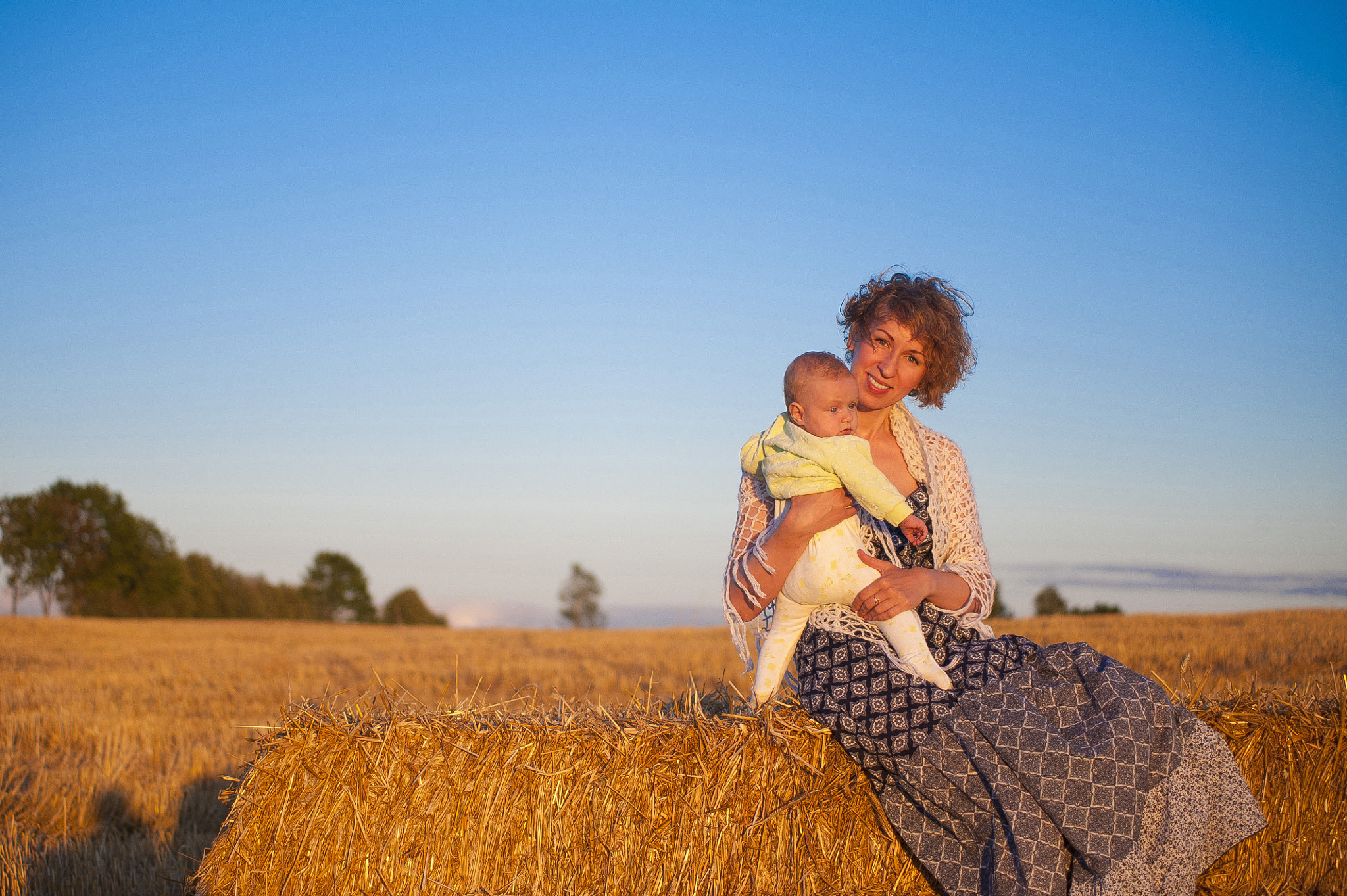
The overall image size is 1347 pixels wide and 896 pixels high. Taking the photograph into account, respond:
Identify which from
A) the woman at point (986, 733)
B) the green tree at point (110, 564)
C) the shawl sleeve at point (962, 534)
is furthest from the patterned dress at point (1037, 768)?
the green tree at point (110, 564)

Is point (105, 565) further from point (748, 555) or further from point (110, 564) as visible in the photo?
point (748, 555)

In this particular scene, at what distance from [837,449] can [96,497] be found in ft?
194

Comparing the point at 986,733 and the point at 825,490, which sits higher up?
the point at 825,490

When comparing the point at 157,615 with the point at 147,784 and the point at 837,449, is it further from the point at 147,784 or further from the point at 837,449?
the point at 837,449

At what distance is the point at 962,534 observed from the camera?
344 centimetres

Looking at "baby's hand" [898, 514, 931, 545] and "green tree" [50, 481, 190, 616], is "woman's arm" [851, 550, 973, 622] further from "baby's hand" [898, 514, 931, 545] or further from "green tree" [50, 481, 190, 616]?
"green tree" [50, 481, 190, 616]

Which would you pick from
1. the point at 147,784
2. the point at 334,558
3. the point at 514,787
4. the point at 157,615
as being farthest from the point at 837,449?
the point at 334,558

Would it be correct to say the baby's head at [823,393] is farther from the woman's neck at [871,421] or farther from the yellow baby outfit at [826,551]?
the woman's neck at [871,421]

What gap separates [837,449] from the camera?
299 cm

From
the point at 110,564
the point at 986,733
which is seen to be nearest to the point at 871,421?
the point at 986,733

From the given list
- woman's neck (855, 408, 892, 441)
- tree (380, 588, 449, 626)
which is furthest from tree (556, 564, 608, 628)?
woman's neck (855, 408, 892, 441)

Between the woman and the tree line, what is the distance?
56541 mm

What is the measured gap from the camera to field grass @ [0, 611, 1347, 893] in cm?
407

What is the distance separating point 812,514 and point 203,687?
375 inches
